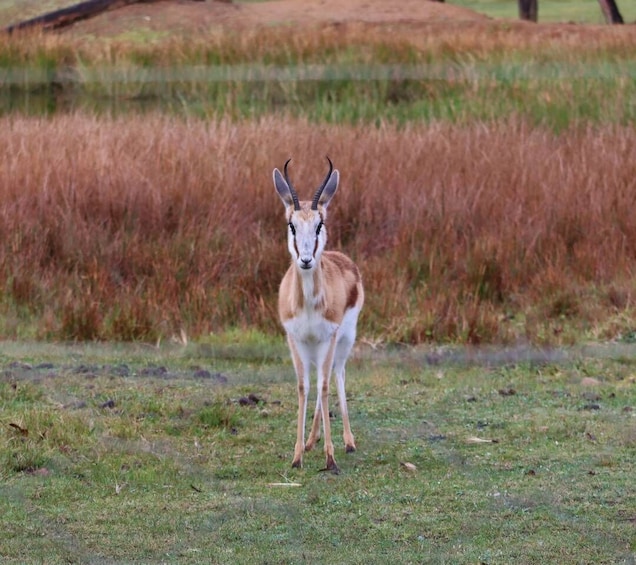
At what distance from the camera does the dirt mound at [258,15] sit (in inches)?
834

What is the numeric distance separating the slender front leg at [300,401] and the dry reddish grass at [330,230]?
9.92ft

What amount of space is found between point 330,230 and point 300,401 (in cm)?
494

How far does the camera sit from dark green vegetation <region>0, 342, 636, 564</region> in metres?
5.03

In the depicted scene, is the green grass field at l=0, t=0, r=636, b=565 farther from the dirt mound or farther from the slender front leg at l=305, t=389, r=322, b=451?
the dirt mound

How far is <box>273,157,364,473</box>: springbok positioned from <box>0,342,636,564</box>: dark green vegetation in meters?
0.24

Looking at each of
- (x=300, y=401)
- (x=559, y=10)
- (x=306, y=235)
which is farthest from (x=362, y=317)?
(x=559, y=10)

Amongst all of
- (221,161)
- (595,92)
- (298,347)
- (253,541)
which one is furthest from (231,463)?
(595,92)

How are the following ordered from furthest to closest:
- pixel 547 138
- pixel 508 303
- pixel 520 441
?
1. pixel 547 138
2. pixel 508 303
3. pixel 520 441

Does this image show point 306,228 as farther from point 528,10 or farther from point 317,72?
point 528,10

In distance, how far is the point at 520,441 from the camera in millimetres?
6672

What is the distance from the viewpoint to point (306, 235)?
5.83 meters

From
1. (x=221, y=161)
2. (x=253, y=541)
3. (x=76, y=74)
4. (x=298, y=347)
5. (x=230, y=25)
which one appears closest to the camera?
(x=253, y=541)

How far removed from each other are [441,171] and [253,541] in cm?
721

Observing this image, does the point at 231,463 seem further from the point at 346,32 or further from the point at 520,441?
the point at 346,32
